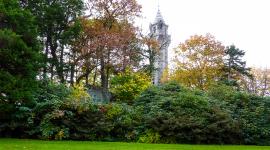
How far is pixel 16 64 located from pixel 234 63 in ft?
125

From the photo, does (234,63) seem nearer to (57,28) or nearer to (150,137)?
(57,28)

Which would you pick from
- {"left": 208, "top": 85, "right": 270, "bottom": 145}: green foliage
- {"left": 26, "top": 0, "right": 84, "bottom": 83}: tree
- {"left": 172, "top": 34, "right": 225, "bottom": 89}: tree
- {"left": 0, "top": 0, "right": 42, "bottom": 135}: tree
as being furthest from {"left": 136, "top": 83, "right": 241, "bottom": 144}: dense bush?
{"left": 172, "top": 34, "right": 225, "bottom": 89}: tree

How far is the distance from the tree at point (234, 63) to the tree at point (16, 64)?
35.0 metres

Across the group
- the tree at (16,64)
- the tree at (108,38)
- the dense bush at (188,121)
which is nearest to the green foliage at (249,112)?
the dense bush at (188,121)

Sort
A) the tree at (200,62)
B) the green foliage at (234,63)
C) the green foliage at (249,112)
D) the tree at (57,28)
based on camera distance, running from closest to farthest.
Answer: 1. the green foliage at (249,112)
2. the tree at (57,28)
3. the tree at (200,62)
4. the green foliage at (234,63)

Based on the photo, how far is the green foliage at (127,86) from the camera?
→ 3522cm

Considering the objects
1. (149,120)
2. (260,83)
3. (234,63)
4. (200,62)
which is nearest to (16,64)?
(149,120)

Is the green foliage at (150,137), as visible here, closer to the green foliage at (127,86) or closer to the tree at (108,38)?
the green foliage at (127,86)

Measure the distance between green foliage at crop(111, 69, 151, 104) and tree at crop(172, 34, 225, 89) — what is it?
1157 cm

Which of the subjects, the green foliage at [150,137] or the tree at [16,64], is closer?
the tree at [16,64]

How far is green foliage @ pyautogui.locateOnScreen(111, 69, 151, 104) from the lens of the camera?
35.2 metres

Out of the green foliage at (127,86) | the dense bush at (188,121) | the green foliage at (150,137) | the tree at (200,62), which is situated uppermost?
the tree at (200,62)

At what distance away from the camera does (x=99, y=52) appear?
37688 millimetres

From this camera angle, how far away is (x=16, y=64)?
57.2 feet
